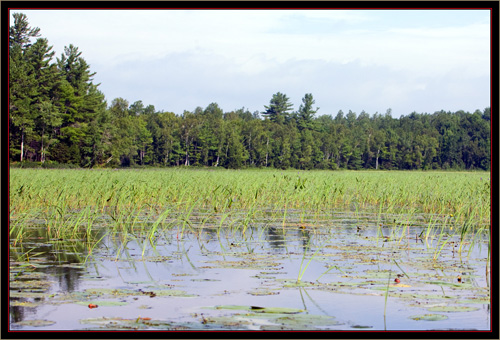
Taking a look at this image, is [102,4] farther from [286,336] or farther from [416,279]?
[416,279]

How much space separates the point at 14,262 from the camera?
6.88 meters

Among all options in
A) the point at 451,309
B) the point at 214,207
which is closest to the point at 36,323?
the point at 451,309

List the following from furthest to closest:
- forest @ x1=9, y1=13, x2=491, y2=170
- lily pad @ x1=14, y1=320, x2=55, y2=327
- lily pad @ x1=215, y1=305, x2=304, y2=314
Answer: forest @ x1=9, y1=13, x2=491, y2=170, lily pad @ x1=215, y1=305, x2=304, y2=314, lily pad @ x1=14, y1=320, x2=55, y2=327

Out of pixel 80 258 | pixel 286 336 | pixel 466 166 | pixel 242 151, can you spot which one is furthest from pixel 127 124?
pixel 286 336

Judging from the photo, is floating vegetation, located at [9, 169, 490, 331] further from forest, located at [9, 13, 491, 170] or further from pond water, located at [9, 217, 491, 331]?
forest, located at [9, 13, 491, 170]

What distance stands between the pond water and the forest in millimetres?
36282

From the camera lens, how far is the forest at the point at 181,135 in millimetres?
47750

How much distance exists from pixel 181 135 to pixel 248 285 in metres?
67.7

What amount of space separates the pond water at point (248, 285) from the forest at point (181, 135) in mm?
36282

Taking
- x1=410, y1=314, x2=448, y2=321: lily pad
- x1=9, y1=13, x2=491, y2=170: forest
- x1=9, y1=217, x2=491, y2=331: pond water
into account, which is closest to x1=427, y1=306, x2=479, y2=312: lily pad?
x1=9, y1=217, x2=491, y2=331: pond water

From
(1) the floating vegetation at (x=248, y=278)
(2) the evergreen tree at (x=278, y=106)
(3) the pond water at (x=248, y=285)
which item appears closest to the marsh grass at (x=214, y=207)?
(1) the floating vegetation at (x=248, y=278)

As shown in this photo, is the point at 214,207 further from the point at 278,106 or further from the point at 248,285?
the point at 278,106

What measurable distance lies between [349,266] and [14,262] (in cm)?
386

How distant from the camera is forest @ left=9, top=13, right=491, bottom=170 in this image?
157 ft
